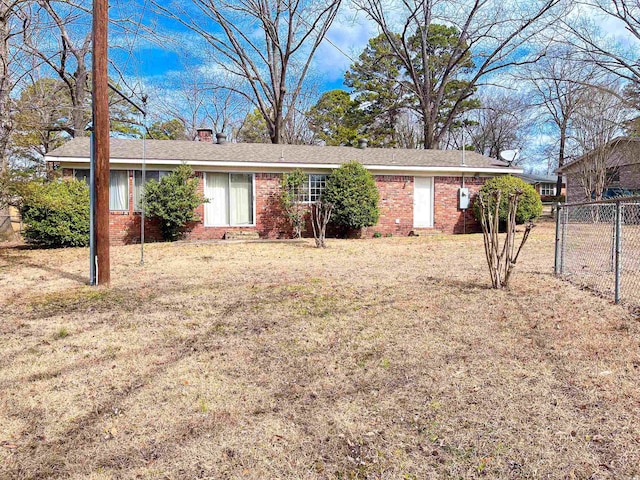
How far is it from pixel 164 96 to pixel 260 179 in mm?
13710

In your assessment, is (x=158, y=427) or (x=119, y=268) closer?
(x=158, y=427)

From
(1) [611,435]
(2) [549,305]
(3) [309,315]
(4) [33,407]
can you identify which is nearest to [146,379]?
(4) [33,407]

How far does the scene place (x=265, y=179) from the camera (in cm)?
1298

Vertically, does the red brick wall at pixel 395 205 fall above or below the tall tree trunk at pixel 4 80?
below

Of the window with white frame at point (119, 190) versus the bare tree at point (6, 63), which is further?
the window with white frame at point (119, 190)

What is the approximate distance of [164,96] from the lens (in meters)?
23.1

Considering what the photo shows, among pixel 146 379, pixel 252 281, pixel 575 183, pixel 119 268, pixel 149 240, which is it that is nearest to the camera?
pixel 146 379

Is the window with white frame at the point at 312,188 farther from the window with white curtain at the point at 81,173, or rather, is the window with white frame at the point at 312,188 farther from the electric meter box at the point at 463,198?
the window with white curtain at the point at 81,173

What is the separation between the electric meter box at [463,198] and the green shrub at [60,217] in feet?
37.6

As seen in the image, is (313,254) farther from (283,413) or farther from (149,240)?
A: (283,413)

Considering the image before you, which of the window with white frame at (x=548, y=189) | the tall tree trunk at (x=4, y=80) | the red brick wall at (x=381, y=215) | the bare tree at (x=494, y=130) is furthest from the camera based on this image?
the window with white frame at (x=548, y=189)

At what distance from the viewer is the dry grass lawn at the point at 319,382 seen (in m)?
2.17

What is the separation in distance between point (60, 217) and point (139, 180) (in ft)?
8.00

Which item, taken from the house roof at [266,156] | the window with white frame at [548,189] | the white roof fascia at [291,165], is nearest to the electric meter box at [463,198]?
the white roof fascia at [291,165]
